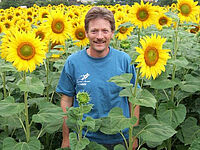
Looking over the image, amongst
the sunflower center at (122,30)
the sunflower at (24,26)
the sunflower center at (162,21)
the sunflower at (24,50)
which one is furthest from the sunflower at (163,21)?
the sunflower at (24,50)

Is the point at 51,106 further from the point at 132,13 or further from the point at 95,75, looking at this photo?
the point at 132,13

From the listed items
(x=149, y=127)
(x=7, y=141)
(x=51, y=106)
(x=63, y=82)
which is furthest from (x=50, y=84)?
(x=149, y=127)

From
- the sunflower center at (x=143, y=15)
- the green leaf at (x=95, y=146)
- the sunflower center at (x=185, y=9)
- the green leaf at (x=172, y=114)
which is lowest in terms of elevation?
the green leaf at (x=95, y=146)

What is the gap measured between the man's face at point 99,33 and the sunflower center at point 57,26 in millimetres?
1017

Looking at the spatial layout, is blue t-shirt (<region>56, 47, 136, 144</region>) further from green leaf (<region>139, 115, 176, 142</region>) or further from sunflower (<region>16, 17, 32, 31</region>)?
sunflower (<region>16, 17, 32, 31</region>)

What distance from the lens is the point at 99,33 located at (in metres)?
2.33

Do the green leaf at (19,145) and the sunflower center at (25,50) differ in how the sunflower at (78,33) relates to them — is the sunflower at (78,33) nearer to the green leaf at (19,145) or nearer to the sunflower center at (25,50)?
the sunflower center at (25,50)

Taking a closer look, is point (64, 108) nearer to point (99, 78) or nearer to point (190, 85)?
point (99, 78)

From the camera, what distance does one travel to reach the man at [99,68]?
2.36m

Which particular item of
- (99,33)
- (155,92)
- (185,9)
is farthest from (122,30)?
(99,33)

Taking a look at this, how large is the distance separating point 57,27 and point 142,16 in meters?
A: 1.12

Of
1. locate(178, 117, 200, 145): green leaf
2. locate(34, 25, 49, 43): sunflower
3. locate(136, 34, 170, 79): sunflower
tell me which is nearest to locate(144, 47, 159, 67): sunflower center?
locate(136, 34, 170, 79): sunflower

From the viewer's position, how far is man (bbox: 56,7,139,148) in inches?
93.0

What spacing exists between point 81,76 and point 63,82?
0.68 feet
